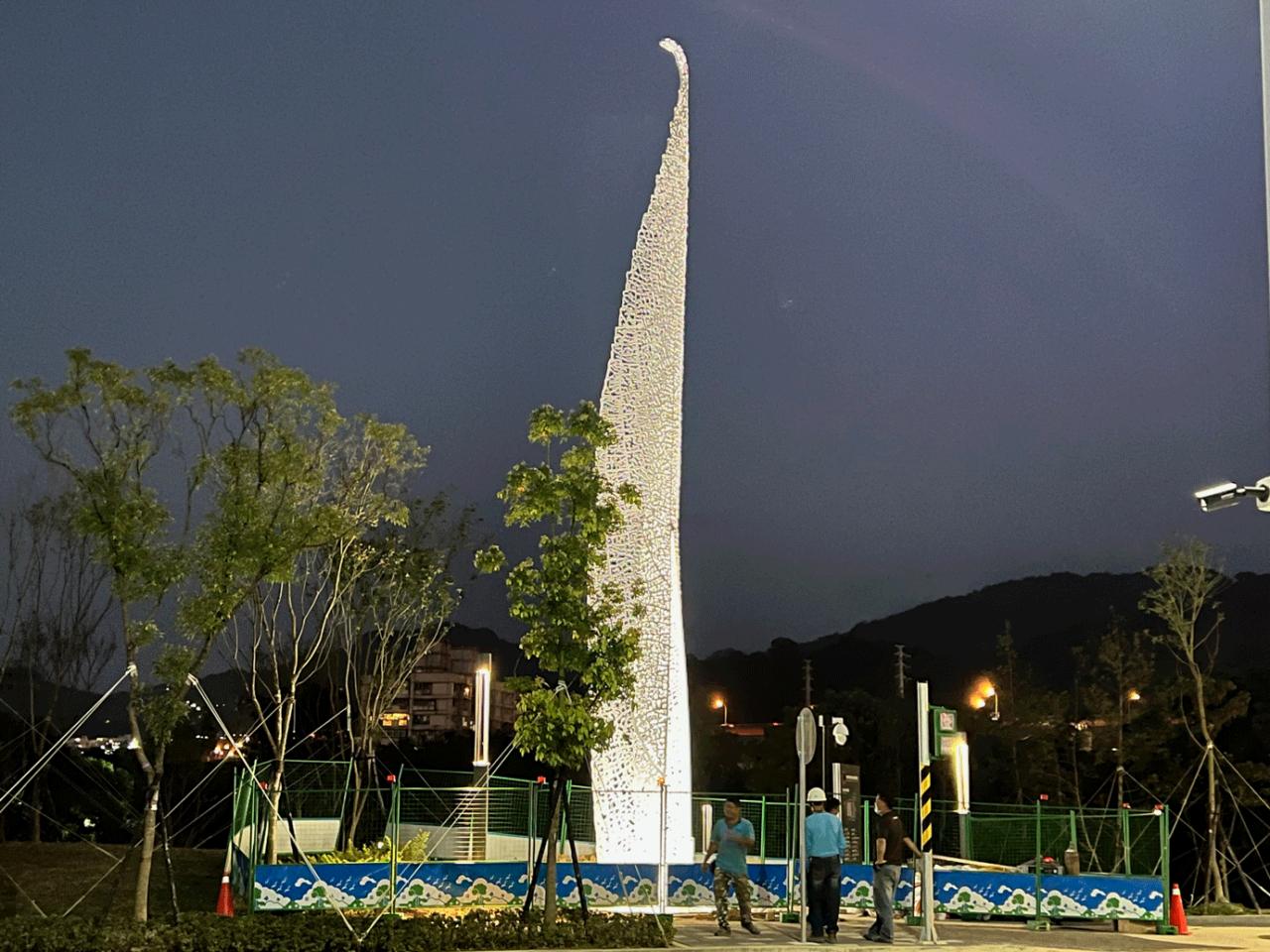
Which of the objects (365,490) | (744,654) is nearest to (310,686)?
(365,490)

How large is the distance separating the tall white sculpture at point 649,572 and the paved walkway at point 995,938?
1.99m

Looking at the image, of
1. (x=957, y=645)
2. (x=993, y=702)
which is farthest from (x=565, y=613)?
(x=957, y=645)

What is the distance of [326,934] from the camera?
12.9m

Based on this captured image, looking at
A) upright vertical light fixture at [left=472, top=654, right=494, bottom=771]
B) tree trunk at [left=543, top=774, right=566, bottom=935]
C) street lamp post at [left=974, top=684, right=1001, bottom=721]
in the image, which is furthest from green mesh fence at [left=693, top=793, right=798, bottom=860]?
street lamp post at [left=974, top=684, right=1001, bottom=721]

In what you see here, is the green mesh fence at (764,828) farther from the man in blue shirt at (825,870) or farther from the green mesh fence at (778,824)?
the man in blue shirt at (825,870)

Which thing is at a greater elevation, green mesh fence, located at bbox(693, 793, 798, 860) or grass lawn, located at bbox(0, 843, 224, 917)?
green mesh fence, located at bbox(693, 793, 798, 860)

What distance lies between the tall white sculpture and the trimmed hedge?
→ 5035mm

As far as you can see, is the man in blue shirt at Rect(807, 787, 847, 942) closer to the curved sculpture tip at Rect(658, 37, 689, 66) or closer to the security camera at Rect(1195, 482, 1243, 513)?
the security camera at Rect(1195, 482, 1243, 513)

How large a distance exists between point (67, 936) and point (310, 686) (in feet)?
107

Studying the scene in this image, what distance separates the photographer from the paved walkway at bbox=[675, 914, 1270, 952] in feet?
47.5

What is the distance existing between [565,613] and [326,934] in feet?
12.9

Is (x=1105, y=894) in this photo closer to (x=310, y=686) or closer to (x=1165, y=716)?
(x=1165, y=716)

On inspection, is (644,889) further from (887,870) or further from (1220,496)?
(1220,496)

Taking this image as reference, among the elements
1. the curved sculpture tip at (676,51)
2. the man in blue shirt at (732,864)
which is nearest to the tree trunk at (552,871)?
the man in blue shirt at (732,864)
